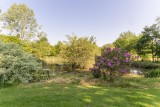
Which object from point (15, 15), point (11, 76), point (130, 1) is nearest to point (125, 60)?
point (11, 76)

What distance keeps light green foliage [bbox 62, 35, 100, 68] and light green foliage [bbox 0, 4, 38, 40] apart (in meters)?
12.7

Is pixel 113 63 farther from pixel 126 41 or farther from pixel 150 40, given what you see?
pixel 126 41

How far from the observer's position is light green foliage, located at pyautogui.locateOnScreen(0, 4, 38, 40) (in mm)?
25266

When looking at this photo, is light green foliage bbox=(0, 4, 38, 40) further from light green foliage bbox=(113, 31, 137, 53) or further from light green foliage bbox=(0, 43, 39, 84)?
light green foliage bbox=(113, 31, 137, 53)

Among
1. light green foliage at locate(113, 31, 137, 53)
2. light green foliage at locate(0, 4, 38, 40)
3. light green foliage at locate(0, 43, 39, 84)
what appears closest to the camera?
light green foliage at locate(0, 43, 39, 84)

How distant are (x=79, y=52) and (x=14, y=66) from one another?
7.59 meters

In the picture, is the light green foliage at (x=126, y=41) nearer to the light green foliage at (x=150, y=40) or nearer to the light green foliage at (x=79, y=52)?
the light green foliage at (x=150, y=40)

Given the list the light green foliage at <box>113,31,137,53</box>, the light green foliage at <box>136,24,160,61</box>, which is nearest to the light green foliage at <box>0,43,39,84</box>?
the light green foliage at <box>136,24,160,61</box>

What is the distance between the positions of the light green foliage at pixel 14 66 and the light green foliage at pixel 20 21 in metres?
17.2

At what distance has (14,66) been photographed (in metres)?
8.38

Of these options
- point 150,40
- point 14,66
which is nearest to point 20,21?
point 14,66

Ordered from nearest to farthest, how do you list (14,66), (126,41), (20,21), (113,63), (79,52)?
(113,63) < (14,66) < (79,52) < (20,21) < (126,41)

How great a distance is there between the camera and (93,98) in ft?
15.7

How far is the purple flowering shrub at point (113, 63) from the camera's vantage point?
308 inches
